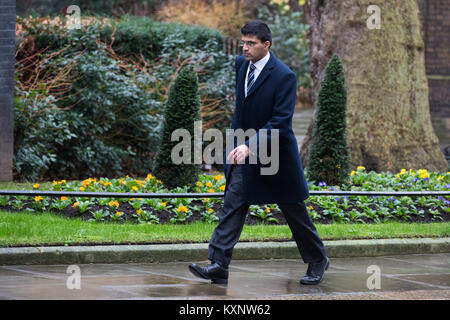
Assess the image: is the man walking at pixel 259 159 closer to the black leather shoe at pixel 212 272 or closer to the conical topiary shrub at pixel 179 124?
the black leather shoe at pixel 212 272

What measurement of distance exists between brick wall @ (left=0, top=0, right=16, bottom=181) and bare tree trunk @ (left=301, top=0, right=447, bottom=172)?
14.9 ft

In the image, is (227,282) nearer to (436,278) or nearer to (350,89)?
(436,278)

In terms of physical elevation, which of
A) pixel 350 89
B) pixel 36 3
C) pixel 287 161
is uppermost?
pixel 36 3

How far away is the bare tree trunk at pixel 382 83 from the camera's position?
1189 centimetres

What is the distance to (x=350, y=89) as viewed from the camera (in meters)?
12.0

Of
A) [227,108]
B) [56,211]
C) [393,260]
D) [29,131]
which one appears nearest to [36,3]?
[227,108]

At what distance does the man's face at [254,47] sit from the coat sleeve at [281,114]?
25cm

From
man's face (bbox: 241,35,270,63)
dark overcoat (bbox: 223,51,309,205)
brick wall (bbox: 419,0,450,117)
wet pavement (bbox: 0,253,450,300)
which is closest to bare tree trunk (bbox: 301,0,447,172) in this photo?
wet pavement (bbox: 0,253,450,300)

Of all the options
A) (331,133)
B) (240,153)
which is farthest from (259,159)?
(331,133)

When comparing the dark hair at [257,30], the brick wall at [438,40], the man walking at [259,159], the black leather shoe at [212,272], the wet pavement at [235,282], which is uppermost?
the brick wall at [438,40]

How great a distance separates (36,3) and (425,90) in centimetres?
1430

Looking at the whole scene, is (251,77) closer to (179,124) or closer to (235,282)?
(235,282)

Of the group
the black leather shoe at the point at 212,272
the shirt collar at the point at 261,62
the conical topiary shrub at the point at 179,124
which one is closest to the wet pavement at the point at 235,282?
the black leather shoe at the point at 212,272

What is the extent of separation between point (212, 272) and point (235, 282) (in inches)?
12.4
